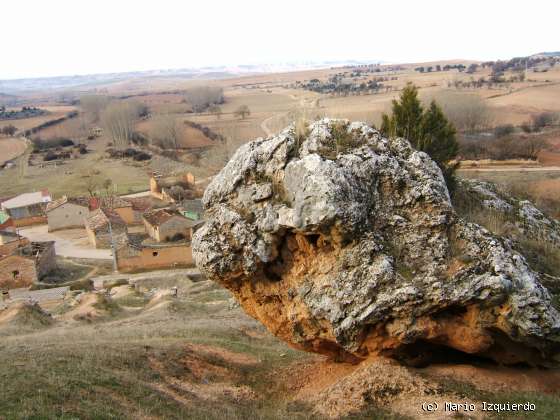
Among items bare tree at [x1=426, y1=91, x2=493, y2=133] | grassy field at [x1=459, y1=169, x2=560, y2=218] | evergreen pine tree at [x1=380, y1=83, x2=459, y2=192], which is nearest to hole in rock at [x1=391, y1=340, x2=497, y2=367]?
evergreen pine tree at [x1=380, y1=83, x2=459, y2=192]

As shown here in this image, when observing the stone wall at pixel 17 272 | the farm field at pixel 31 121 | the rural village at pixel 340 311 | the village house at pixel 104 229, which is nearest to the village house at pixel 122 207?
the village house at pixel 104 229

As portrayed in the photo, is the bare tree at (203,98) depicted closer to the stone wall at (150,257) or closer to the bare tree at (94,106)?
the bare tree at (94,106)

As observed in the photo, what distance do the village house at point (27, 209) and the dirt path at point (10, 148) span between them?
4118cm

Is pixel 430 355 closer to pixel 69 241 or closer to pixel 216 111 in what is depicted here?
pixel 69 241

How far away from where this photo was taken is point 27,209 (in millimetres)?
60844

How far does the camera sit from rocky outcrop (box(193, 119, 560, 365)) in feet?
33.9

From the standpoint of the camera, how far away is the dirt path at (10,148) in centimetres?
10244

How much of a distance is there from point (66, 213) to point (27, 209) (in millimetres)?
7207

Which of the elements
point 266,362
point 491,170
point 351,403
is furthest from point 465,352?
point 491,170

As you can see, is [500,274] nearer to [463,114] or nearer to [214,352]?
[214,352]

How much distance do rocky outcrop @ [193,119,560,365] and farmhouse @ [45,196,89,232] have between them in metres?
49.4

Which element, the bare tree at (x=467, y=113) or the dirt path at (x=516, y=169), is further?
the bare tree at (x=467, y=113)

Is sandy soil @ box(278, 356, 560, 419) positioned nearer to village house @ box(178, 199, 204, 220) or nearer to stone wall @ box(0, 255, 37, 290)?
stone wall @ box(0, 255, 37, 290)

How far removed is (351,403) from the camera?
10227mm
